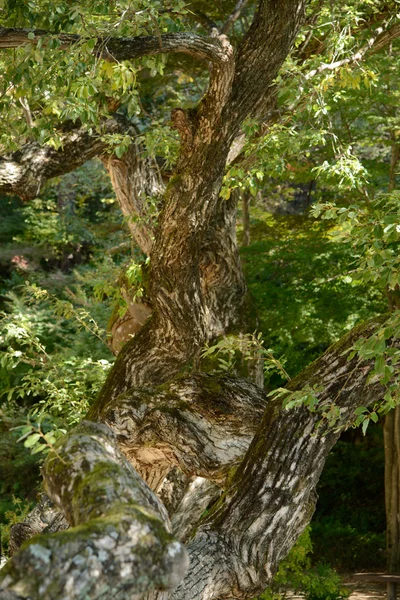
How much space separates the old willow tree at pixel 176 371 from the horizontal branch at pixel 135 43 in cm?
1

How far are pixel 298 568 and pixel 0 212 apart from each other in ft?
44.4

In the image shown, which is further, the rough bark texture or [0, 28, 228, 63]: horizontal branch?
the rough bark texture

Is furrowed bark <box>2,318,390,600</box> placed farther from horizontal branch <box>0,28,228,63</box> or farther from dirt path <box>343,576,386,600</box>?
dirt path <box>343,576,386,600</box>

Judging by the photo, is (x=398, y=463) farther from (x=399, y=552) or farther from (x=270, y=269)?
(x=270, y=269)

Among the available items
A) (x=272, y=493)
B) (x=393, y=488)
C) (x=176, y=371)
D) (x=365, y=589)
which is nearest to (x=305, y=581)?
(x=365, y=589)

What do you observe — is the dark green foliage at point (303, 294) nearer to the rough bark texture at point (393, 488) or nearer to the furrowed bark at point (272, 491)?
the rough bark texture at point (393, 488)

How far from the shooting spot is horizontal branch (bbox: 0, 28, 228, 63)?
4848 millimetres

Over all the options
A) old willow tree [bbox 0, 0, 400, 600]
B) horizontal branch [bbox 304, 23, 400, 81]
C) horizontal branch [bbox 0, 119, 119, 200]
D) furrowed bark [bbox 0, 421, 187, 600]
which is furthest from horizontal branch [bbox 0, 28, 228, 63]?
furrowed bark [bbox 0, 421, 187, 600]

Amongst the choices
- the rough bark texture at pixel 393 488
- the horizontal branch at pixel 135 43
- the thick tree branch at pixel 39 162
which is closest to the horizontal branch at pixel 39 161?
the thick tree branch at pixel 39 162

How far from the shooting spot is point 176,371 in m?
6.88

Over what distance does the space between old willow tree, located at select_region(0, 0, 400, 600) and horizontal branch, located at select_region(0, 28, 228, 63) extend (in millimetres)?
10

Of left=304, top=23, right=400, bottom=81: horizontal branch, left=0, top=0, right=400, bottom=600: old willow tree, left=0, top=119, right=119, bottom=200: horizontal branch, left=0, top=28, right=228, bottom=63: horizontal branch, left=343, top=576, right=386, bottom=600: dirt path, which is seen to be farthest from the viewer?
left=343, top=576, right=386, bottom=600: dirt path

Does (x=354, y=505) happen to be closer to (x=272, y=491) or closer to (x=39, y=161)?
(x=39, y=161)

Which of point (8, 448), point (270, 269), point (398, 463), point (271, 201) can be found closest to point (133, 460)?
point (270, 269)
